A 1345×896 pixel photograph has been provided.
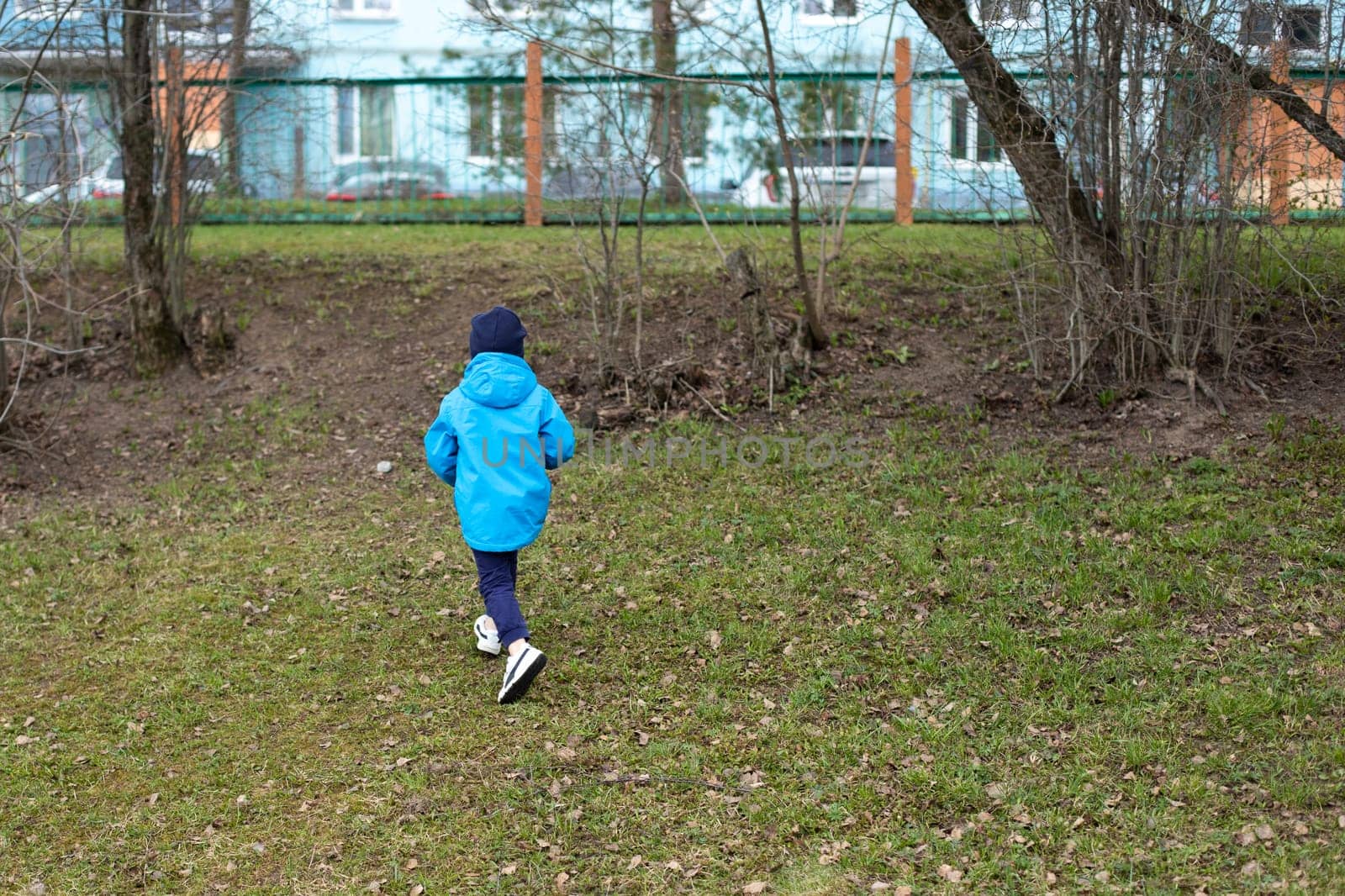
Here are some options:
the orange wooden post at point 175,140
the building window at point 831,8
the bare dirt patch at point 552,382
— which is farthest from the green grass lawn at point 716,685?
the building window at point 831,8

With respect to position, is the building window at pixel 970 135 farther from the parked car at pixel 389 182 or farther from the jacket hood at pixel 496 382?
the parked car at pixel 389 182

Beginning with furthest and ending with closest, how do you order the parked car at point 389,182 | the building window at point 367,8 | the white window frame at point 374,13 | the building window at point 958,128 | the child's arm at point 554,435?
the building window at point 367,8 < the white window frame at point 374,13 < the parked car at point 389,182 < the building window at point 958,128 < the child's arm at point 554,435

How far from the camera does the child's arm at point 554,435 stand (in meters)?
5.25

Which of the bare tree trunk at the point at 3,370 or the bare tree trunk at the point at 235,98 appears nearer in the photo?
the bare tree trunk at the point at 3,370

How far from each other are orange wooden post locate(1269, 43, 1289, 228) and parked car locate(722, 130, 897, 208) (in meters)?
3.07

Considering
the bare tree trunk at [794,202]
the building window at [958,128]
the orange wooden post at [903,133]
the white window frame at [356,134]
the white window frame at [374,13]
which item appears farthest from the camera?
the white window frame at [374,13]

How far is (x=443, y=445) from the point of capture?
5.25 meters

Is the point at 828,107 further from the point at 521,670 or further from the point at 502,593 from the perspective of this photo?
the point at 521,670

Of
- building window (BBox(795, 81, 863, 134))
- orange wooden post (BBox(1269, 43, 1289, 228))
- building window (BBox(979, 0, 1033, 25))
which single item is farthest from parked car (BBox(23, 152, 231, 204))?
orange wooden post (BBox(1269, 43, 1289, 228))

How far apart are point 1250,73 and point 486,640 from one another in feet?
16.7

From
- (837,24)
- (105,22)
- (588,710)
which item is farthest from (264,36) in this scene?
(588,710)

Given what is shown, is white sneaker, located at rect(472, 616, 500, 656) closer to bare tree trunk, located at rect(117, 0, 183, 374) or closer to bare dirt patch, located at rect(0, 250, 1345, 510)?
bare dirt patch, located at rect(0, 250, 1345, 510)

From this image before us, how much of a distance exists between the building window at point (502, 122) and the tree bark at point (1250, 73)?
4.10 meters

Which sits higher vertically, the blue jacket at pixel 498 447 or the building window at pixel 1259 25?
the building window at pixel 1259 25
